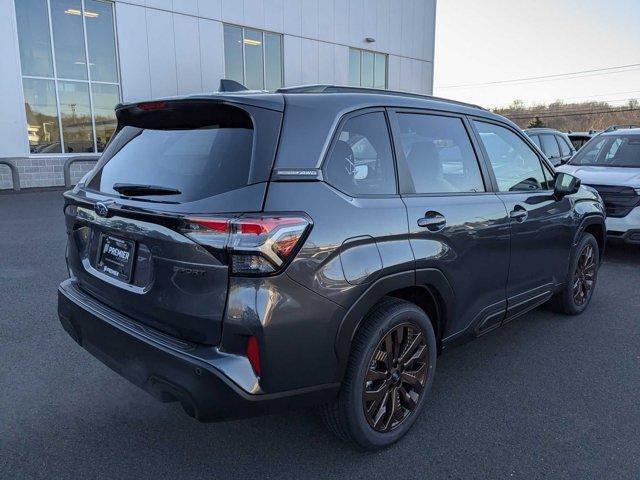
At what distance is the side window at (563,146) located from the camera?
11453 mm

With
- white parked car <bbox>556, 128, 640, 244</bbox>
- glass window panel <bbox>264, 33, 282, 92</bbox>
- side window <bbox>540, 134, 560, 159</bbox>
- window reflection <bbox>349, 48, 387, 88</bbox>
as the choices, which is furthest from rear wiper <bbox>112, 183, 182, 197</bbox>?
window reflection <bbox>349, 48, 387, 88</bbox>

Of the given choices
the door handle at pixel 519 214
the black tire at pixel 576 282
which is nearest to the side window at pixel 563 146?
the black tire at pixel 576 282

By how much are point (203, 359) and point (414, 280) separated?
1.20 meters

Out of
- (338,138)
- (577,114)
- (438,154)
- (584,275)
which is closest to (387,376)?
(338,138)

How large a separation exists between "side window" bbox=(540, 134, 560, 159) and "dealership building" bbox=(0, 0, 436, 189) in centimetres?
977

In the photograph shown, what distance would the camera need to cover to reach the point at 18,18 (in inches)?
508

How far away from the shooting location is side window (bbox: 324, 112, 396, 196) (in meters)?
2.50

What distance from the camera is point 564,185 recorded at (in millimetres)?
4145

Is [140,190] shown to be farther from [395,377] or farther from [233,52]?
[233,52]

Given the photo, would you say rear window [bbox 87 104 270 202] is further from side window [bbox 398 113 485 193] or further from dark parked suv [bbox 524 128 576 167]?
dark parked suv [bbox 524 128 576 167]

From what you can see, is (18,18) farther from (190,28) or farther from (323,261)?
(323,261)

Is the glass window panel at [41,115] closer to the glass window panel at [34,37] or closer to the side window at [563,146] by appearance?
the glass window panel at [34,37]

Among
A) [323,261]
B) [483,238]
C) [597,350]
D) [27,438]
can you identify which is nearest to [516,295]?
[483,238]

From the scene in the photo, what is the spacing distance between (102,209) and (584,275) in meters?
4.41
